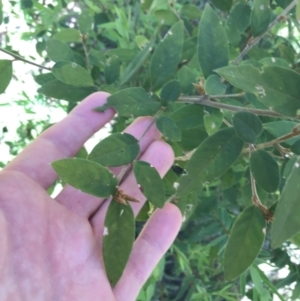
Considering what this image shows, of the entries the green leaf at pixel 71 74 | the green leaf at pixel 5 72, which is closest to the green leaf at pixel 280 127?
the green leaf at pixel 71 74

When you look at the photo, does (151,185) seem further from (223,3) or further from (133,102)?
(223,3)

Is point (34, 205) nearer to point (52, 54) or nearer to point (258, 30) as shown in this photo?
point (52, 54)

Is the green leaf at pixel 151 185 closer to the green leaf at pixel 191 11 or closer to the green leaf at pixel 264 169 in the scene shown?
the green leaf at pixel 264 169

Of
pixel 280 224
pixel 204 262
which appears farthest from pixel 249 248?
pixel 204 262

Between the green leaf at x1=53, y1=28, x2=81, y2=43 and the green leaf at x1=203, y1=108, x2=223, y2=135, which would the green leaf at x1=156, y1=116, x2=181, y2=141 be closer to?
the green leaf at x1=203, y1=108, x2=223, y2=135

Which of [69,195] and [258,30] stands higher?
[258,30]

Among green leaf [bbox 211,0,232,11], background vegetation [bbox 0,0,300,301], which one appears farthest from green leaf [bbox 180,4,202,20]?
green leaf [bbox 211,0,232,11]

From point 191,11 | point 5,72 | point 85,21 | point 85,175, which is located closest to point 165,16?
point 191,11
